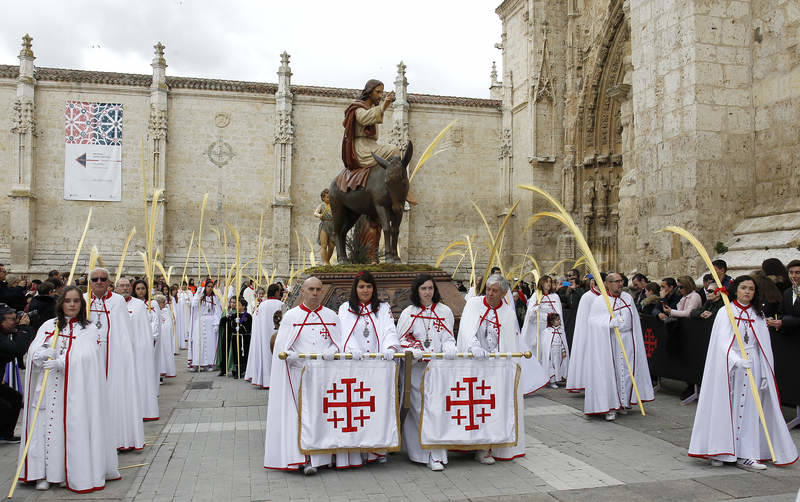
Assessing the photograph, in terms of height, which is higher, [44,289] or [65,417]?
[44,289]

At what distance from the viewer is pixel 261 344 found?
10.7m


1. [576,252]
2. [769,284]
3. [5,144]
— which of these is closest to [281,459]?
[769,284]

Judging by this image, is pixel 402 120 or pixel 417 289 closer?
pixel 417 289

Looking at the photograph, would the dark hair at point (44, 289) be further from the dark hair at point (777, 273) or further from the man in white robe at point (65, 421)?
the dark hair at point (777, 273)

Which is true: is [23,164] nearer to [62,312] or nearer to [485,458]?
[62,312]

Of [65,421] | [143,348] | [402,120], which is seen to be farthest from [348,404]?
[402,120]

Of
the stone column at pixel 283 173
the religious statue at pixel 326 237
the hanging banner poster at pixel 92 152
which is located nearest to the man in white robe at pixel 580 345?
the religious statue at pixel 326 237

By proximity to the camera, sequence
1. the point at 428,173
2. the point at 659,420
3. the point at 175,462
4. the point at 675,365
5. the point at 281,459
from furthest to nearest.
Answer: the point at 428,173 < the point at 675,365 < the point at 659,420 < the point at 175,462 < the point at 281,459

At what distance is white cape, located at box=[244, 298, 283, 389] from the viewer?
34.3ft

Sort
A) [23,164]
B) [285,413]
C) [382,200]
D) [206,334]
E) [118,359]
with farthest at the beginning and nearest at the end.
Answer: [23,164] → [206,334] → [382,200] → [118,359] → [285,413]

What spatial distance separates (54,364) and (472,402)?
3.26m

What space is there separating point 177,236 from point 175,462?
78.0ft

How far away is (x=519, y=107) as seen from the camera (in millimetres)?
28906

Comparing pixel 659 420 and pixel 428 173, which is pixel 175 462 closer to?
pixel 659 420
